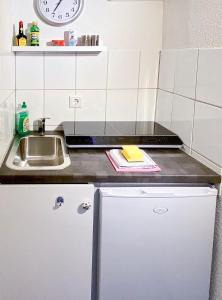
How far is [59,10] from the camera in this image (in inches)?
84.7

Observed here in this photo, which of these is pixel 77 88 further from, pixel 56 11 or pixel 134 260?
pixel 134 260

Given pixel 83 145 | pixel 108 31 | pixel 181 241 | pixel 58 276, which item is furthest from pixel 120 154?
pixel 108 31

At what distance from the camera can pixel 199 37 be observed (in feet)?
5.65

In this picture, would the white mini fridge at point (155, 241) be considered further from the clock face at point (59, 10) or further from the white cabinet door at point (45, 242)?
the clock face at point (59, 10)

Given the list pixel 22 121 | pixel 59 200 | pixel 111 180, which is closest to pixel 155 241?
pixel 111 180

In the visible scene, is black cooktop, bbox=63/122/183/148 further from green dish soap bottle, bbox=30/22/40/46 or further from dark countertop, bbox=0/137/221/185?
green dish soap bottle, bbox=30/22/40/46

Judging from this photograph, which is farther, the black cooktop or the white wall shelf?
the white wall shelf

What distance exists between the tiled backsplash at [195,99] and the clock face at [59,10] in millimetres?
558

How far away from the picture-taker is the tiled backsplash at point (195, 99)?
153cm

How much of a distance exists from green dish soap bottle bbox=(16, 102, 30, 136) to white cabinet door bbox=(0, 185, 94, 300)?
771 millimetres

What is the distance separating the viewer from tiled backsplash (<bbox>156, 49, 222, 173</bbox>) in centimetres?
153

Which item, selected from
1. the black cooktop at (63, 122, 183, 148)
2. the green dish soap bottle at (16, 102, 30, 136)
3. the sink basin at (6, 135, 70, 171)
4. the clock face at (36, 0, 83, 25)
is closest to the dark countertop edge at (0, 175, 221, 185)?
the black cooktop at (63, 122, 183, 148)

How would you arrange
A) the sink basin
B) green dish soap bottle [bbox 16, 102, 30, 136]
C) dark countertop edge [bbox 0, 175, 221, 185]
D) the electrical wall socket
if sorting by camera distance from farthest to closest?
the electrical wall socket, green dish soap bottle [bbox 16, 102, 30, 136], the sink basin, dark countertop edge [bbox 0, 175, 221, 185]

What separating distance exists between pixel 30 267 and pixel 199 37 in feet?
3.99
